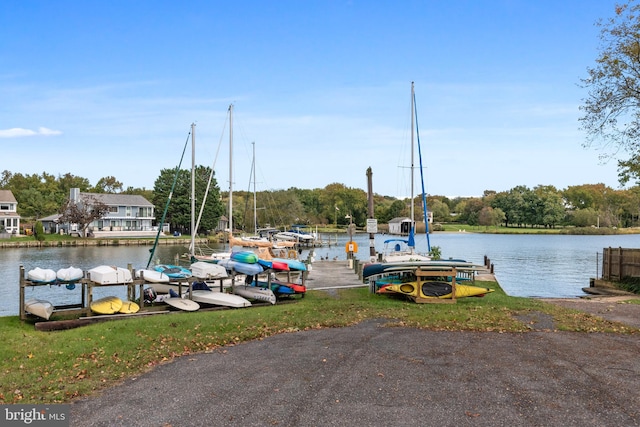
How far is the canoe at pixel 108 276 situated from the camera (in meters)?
16.0

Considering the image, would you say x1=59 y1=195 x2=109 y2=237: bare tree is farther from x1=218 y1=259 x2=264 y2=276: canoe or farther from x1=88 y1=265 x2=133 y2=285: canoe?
x1=88 y1=265 x2=133 y2=285: canoe

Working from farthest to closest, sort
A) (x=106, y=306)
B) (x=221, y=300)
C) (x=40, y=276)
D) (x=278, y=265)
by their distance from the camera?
(x=278, y=265), (x=221, y=300), (x=106, y=306), (x=40, y=276)

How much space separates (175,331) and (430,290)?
8.97 metres

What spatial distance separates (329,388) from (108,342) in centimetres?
594

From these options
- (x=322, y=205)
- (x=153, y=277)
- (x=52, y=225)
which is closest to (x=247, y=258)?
(x=153, y=277)

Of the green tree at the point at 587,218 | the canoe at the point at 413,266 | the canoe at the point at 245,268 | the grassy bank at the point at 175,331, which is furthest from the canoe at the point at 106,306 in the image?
the green tree at the point at 587,218

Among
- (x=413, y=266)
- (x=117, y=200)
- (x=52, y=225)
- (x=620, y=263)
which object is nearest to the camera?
(x=413, y=266)

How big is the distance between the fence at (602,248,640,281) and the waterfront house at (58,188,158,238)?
74.8 m

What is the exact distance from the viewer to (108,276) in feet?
52.7

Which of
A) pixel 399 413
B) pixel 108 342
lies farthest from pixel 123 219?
pixel 399 413

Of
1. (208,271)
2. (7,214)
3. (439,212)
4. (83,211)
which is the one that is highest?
(439,212)

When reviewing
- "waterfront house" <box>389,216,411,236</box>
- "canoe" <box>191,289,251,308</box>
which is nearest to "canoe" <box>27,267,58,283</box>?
"canoe" <box>191,289,251,308</box>

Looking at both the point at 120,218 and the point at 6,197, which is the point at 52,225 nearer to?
the point at 6,197

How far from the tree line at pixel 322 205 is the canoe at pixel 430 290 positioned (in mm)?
72761
